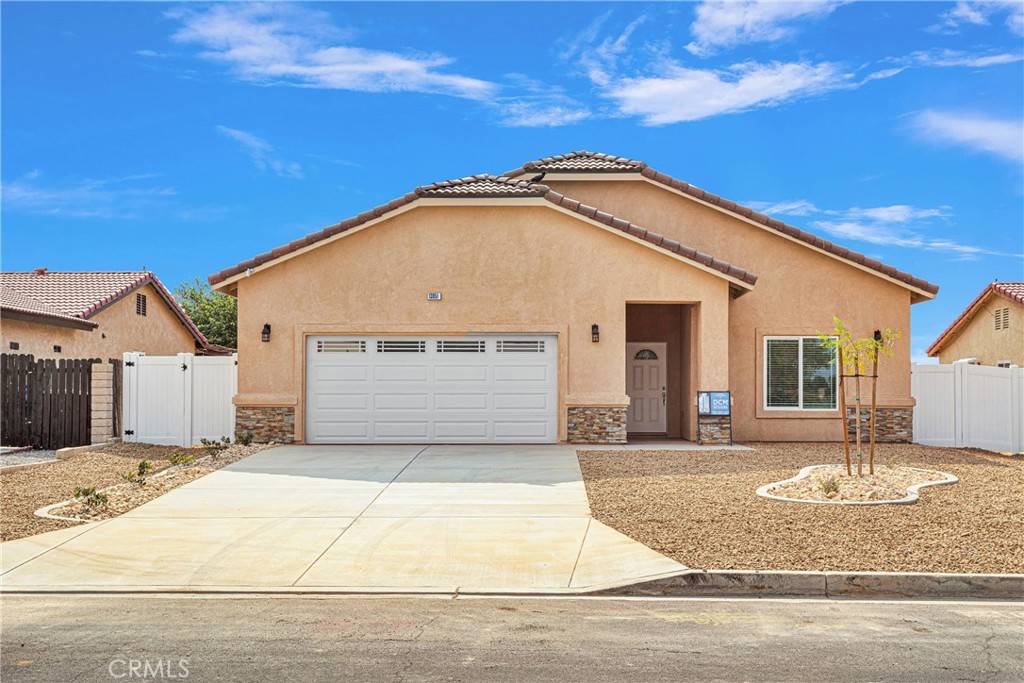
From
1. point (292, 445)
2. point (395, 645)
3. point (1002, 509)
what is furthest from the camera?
point (292, 445)

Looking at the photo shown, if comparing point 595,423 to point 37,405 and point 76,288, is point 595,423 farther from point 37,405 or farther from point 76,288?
point 76,288

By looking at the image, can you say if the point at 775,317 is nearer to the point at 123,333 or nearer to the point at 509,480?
the point at 509,480

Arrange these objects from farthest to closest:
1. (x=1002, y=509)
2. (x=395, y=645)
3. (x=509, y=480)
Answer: (x=509, y=480) → (x=1002, y=509) → (x=395, y=645)

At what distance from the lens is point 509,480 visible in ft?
43.7

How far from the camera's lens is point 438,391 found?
17.8 metres

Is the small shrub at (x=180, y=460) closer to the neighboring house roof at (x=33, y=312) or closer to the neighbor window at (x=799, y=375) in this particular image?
the neighboring house roof at (x=33, y=312)

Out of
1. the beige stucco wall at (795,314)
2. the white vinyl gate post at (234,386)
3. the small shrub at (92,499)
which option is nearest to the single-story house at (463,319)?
the white vinyl gate post at (234,386)

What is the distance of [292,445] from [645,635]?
40.6 feet

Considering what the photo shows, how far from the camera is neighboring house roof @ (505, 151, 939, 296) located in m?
19.4

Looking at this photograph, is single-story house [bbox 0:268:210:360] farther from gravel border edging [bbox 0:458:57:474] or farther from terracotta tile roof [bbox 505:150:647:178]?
terracotta tile roof [bbox 505:150:647:178]

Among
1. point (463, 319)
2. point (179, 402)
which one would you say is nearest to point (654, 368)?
point (463, 319)

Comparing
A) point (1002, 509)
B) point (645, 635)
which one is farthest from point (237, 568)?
point (1002, 509)

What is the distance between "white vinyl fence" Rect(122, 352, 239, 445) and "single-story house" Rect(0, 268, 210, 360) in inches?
206

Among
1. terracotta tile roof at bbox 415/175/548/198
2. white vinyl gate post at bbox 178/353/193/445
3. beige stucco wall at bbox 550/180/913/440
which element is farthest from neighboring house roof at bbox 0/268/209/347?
beige stucco wall at bbox 550/180/913/440
